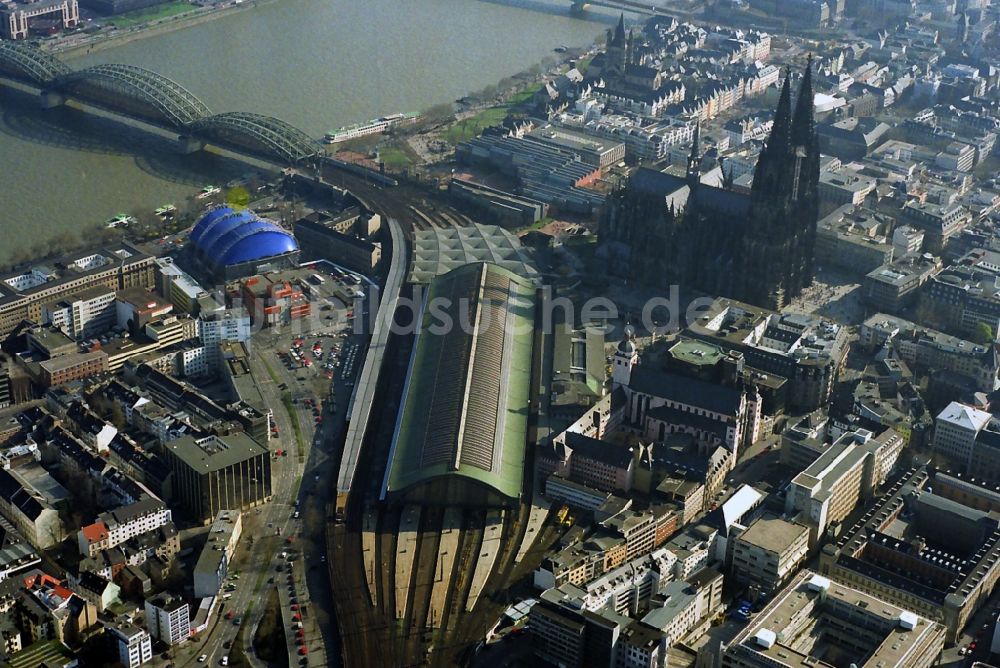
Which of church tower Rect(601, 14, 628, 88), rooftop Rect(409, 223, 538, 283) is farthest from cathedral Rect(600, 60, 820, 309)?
church tower Rect(601, 14, 628, 88)

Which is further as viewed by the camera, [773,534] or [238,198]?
[238,198]

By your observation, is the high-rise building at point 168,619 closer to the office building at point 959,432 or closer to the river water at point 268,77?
the office building at point 959,432

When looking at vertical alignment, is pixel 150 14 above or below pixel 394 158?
above

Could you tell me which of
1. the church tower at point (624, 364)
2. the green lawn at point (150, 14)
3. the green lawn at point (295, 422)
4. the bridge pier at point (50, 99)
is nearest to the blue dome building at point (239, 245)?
the green lawn at point (295, 422)

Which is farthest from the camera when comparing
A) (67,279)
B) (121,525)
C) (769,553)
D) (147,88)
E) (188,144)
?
(147,88)

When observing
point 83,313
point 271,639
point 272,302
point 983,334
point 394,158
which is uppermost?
point 983,334

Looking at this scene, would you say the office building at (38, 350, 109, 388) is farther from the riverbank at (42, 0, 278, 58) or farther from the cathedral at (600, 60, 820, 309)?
the riverbank at (42, 0, 278, 58)

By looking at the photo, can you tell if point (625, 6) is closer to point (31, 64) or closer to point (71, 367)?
point (31, 64)

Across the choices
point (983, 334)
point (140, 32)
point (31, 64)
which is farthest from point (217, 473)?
point (140, 32)
